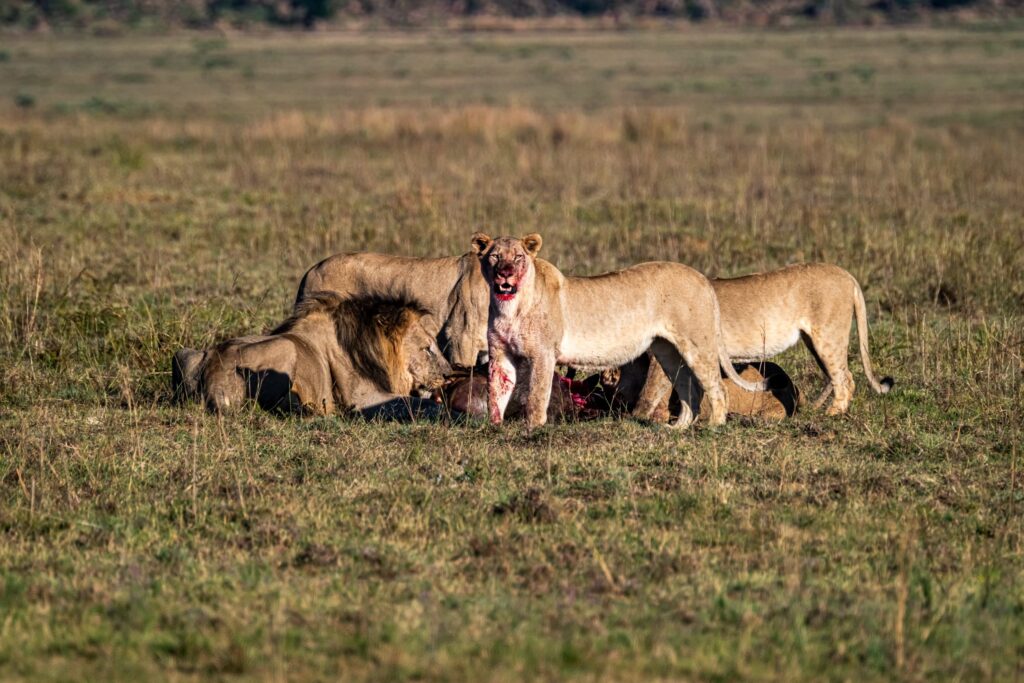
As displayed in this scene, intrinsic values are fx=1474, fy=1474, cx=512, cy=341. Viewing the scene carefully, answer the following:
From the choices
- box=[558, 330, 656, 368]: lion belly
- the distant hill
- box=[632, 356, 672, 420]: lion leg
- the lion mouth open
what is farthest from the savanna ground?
the distant hill

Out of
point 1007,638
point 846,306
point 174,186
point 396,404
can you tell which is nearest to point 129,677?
point 1007,638

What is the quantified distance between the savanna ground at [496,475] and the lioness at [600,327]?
0.29 m

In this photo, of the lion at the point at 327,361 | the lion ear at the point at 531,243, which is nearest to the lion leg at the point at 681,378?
the lion ear at the point at 531,243

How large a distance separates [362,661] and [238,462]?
2.44 metres

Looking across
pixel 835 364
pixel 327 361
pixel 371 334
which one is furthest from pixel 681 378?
pixel 327 361

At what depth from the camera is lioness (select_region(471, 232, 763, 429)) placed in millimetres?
7801

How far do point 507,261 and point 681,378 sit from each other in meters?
1.34

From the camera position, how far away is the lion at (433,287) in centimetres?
893

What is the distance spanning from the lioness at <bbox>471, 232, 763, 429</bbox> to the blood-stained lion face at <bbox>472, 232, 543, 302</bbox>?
5 cm

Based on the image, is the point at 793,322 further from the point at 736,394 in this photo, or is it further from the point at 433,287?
the point at 433,287

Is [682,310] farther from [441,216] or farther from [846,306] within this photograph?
[441,216]

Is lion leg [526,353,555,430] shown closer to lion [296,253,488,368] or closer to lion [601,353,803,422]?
lion [601,353,803,422]

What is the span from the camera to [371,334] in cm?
864

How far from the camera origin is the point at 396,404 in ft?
27.8
